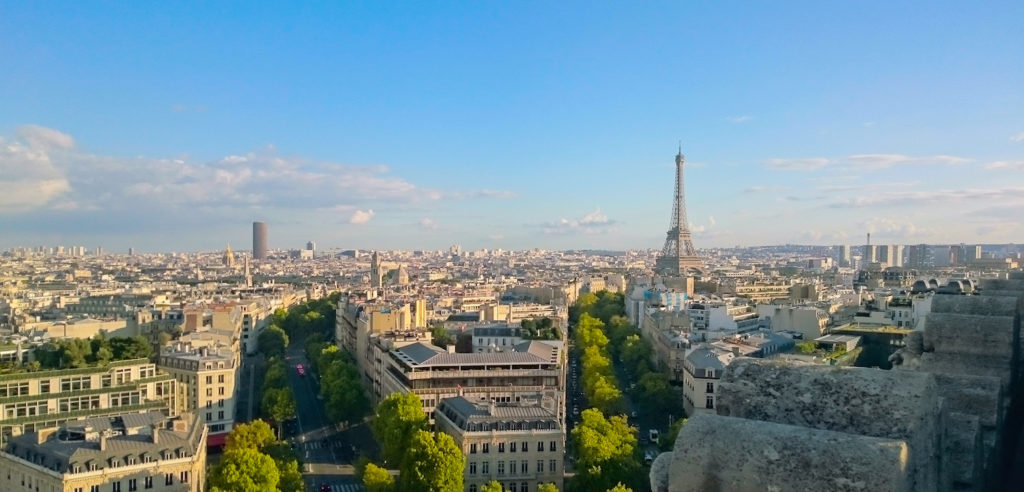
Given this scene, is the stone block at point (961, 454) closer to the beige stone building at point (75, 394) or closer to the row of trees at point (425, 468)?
the row of trees at point (425, 468)

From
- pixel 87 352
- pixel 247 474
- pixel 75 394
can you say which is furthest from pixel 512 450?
pixel 87 352

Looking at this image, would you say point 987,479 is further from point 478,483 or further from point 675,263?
point 675,263

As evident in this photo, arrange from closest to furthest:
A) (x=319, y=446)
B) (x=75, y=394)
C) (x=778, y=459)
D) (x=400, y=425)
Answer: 1. (x=778, y=459)
2. (x=400, y=425)
3. (x=75, y=394)
4. (x=319, y=446)

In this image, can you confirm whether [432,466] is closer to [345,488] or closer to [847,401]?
[345,488]

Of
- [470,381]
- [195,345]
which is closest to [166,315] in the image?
[195,345]

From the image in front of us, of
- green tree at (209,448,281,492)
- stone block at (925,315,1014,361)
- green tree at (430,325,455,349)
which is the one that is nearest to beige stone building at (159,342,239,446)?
green tree at (209,448,281,492)

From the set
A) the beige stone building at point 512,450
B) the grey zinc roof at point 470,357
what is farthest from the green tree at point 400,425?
the grey zinc roof at point 470,357
